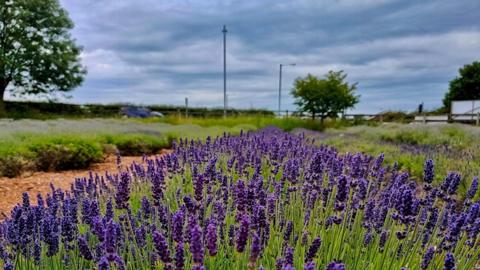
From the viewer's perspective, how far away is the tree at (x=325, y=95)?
83.3 ft

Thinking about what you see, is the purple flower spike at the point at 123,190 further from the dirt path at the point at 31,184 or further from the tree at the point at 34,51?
the tree at the point at 34,51

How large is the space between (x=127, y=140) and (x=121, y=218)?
878 cm

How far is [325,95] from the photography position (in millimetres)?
25250

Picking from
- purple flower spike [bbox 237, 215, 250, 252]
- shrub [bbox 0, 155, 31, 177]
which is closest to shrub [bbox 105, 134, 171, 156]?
shrub [bbox 0, 155, 31, 177]

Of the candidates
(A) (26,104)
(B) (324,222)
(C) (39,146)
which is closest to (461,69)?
(A) (26,104)

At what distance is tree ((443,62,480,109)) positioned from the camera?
45.7 meters

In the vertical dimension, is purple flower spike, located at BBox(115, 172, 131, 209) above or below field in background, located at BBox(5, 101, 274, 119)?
below

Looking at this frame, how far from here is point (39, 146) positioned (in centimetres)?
839

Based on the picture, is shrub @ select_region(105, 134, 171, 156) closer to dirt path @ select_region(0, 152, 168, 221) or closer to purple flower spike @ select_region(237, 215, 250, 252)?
dirt path @ select_region(0, 152, 168, 221)

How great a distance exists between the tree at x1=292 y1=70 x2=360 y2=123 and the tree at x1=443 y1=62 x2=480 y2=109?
25.0m

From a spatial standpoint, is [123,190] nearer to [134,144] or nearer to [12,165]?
[12,165]

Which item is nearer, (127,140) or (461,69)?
(127,140)

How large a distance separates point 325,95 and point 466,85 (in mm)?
28250

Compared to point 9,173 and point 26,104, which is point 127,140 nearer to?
point 9,173
